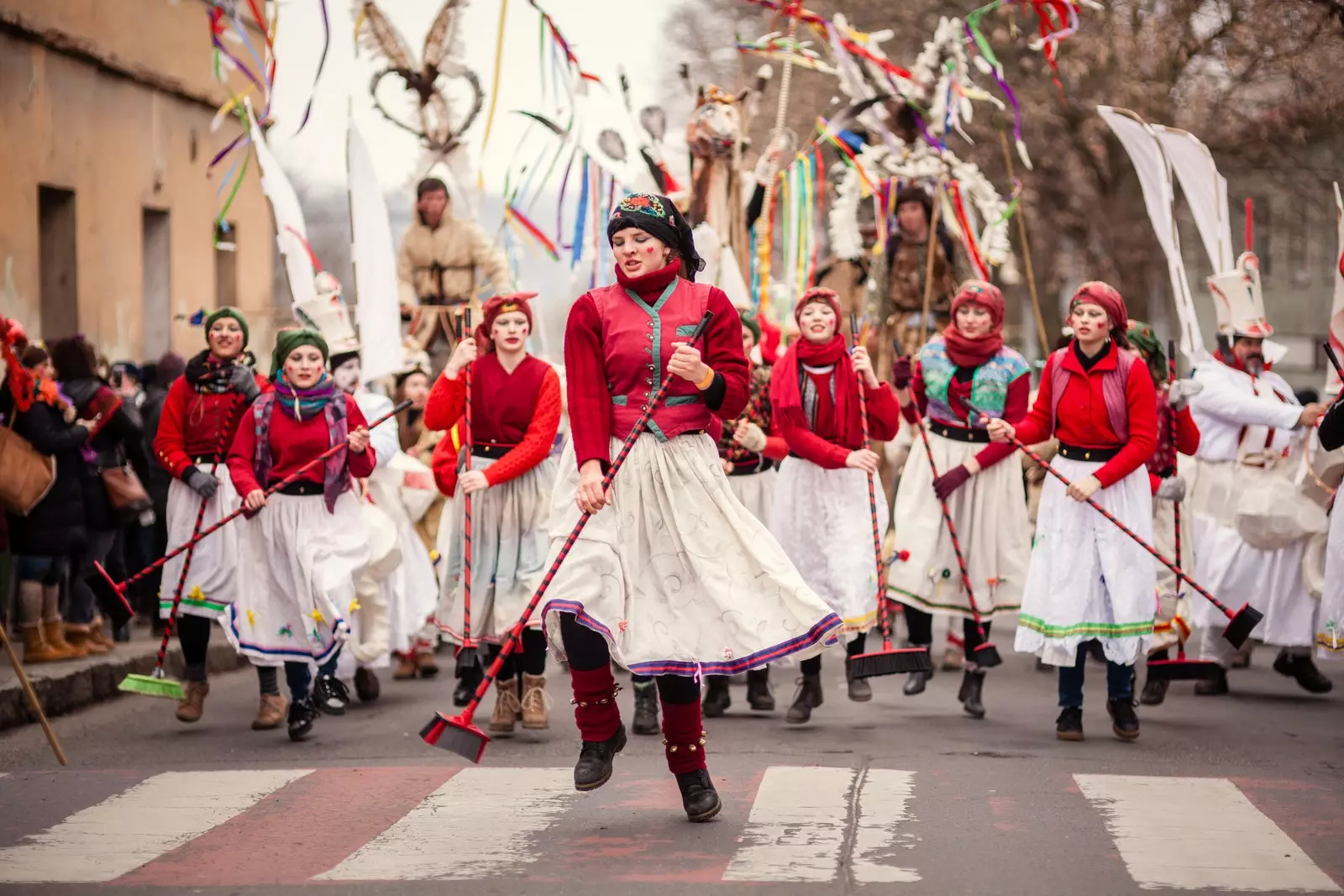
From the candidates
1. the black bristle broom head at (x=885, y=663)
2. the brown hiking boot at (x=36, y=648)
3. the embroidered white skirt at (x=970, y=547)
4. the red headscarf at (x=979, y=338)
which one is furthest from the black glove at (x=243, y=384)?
the red headscarf at (x=979, y=338)

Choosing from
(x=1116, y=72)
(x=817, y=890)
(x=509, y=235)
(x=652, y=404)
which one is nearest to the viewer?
(x=817, y=890)

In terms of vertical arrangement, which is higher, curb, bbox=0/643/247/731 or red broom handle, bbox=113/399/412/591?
red broom handle, bbox=113/399/412/591

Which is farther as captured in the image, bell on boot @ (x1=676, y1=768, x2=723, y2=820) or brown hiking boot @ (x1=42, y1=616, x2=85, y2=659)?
brown hiking boot @ (x1=42, y1=616, x2=85, y2=659)

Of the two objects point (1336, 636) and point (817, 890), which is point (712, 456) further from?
point (1336, 636)

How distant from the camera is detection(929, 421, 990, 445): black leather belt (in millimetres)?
10250

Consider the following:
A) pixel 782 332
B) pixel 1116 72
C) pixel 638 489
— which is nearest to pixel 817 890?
pixel 638 489

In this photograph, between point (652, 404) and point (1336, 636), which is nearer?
point (652, 404)

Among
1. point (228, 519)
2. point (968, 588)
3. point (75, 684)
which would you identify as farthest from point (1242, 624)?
point (75, 684)

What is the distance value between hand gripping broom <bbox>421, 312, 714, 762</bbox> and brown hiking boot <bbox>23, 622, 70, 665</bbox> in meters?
5.11

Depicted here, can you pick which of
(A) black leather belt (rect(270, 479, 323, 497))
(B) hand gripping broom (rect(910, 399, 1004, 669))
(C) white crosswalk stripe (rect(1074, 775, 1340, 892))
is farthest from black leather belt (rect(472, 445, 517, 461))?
(C) white crosswalk stripe (rect(1074, 775, 1340, 892))

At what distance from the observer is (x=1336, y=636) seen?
9.19 m

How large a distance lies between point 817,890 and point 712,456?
176cm

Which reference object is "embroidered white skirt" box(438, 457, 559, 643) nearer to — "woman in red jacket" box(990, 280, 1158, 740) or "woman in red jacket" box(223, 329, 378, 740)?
"woman in red jacket" box(223, 329, 378, 740)

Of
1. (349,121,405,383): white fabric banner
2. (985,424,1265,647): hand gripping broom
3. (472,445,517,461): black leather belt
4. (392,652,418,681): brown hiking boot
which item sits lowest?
(392,652,418,681): brown hiking boot
